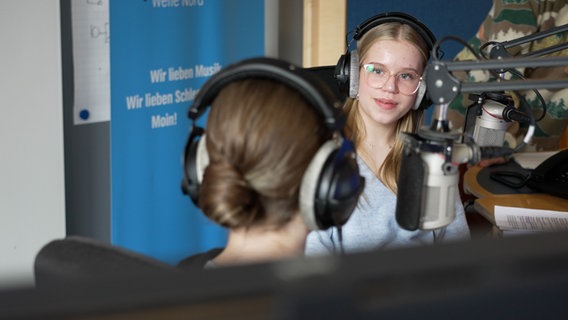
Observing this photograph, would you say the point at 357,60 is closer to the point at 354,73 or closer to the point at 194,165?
the point at 354,73

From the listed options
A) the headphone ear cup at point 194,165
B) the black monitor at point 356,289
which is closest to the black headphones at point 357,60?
the headphone ear cup at point 194,165

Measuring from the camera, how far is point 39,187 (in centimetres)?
254

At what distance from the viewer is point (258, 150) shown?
1099mm

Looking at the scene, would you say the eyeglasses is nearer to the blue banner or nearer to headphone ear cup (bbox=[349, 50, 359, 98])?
headphone ear cup (bbox=[349, 50, 359, 98])

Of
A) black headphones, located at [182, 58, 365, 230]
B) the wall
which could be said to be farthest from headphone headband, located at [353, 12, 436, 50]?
the wall

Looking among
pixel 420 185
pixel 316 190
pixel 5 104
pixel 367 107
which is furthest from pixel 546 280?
pixel 5 104

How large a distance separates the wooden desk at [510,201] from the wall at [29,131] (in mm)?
1399

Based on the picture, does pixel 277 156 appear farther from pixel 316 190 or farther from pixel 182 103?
pixel 182 103

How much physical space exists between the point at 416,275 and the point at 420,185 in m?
0.81

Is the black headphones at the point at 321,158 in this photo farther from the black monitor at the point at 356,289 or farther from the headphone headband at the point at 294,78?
the black monitor at the point at 356,289

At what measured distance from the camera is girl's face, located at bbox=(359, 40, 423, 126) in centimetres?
194

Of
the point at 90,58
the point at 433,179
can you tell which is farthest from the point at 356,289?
the point at 90,58

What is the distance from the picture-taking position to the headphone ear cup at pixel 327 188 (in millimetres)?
1076

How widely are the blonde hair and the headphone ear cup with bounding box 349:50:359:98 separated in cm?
5
